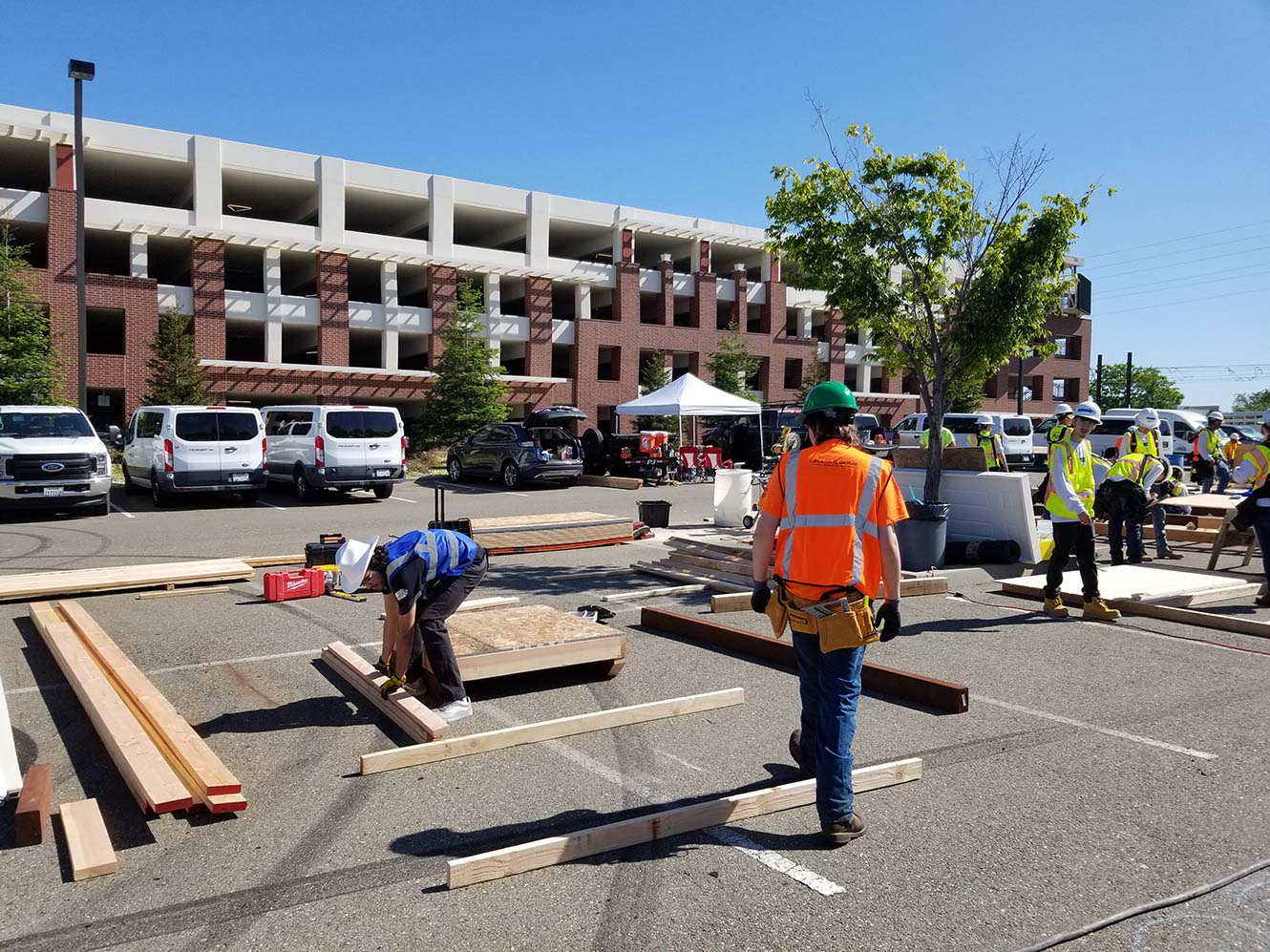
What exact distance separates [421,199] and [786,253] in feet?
106

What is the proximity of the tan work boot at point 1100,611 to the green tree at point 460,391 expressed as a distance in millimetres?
29093

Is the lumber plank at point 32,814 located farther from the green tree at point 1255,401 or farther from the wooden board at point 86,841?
the green tree at point 1255,401

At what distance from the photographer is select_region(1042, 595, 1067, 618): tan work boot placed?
9.47 metres

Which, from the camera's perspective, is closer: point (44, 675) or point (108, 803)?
point (108, 803)

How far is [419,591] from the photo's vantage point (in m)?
5.61

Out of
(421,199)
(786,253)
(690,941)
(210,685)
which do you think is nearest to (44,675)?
(210,685)

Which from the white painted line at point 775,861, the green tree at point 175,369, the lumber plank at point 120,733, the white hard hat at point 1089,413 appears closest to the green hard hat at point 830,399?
the white painted line at point 775,861

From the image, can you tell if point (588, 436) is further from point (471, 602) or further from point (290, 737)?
point (290, 737)

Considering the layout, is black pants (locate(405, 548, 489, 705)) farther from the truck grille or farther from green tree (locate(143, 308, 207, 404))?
green tree (locate(143, 308, 207, 404))

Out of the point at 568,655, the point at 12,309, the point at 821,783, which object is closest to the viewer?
the point at 821,783

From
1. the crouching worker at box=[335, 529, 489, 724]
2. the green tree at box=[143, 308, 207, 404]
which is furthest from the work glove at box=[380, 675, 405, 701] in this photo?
the green tree at box=[143, 308, 207, 404]

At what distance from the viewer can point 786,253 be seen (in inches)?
506

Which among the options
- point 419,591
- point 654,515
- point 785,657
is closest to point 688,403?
point 654,515

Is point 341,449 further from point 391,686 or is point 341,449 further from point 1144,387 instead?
point 1144,387
